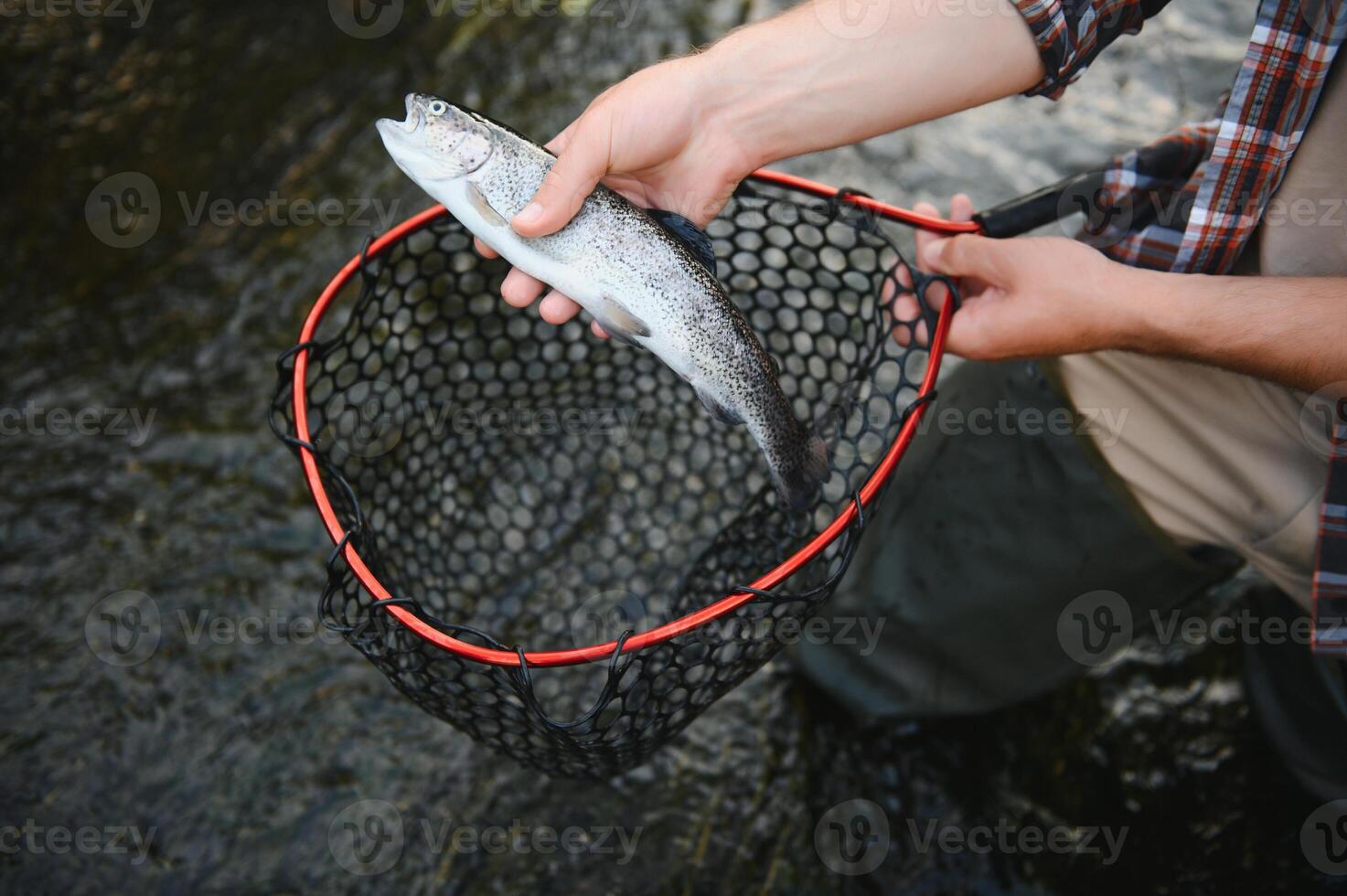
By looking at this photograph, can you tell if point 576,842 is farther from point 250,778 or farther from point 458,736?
point 250,778

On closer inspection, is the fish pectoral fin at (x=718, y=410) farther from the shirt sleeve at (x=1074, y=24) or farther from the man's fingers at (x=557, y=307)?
the shirt sleeve at (x=1074, y=24)

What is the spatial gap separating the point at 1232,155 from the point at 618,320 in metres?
1.21

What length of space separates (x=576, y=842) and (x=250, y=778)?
0.86m

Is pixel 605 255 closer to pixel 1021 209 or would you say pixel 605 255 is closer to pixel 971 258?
pixel 971 258

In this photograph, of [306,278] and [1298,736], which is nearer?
[1298,736]

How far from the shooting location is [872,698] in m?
2.41

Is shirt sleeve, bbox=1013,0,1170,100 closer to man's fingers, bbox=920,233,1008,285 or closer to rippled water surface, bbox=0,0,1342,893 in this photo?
rippled water surface, bbox=0,0,1342,893

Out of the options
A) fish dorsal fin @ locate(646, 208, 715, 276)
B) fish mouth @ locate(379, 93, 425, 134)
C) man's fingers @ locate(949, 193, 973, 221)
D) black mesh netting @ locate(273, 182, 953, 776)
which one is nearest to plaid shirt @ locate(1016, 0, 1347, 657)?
man's fingers @ locate(949, 193, 973, 221)

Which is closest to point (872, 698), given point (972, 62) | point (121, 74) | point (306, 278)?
point (972, 62)

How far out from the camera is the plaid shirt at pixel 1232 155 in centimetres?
157

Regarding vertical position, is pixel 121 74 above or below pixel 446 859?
above

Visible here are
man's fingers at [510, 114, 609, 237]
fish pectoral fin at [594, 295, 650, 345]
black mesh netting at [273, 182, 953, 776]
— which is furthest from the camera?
black mesh netting at [273, 182, 953, 776]

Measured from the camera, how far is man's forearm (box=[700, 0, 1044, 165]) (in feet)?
5.78

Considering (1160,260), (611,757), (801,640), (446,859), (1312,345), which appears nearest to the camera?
(1312,345)
